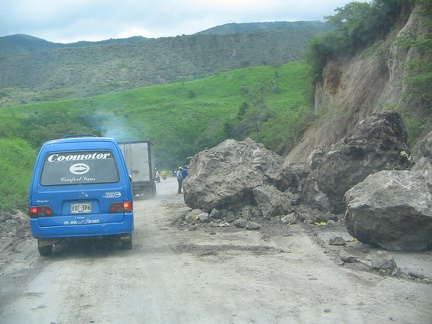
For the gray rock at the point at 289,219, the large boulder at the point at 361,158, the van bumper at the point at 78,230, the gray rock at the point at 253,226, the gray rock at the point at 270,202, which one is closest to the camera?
the van bumper at the point at 78,230

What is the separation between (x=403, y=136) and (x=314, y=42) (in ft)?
51.2

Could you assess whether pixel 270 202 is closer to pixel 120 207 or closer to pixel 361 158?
pixel 361 158

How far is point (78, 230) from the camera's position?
1057cm

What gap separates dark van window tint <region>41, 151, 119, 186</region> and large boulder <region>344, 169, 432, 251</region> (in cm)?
457

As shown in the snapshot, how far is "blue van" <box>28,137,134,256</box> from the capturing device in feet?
34.6

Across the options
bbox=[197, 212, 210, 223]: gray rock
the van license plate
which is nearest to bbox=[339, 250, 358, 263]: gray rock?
the van license plate

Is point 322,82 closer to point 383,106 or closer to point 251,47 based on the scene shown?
point 383,106

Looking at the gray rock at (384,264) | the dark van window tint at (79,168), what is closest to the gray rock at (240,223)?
the dark van window tint at (79,168)

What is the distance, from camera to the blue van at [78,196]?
34.6ft

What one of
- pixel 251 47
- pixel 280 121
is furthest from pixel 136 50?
pixel 280 121

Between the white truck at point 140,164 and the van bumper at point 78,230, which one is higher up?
the van bumper at point 78,230

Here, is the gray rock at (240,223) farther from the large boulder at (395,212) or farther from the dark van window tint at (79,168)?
the dark van window tint at (79,168)

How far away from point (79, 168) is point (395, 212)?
5.83 metres

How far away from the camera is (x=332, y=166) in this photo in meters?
14.6
